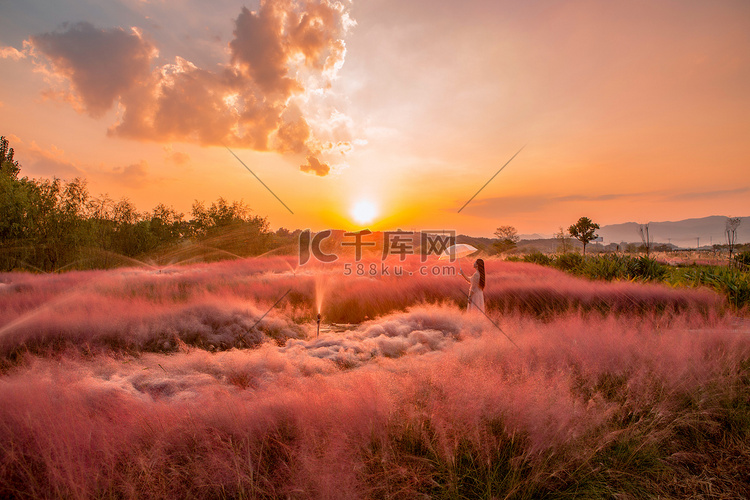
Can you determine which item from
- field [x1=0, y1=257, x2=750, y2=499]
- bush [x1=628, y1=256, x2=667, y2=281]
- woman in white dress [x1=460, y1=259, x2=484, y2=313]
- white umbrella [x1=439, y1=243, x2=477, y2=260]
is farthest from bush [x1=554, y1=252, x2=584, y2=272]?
field [x1=0, y1=257, x2=750, y2=499]

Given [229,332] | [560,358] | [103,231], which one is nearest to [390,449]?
[560,358]

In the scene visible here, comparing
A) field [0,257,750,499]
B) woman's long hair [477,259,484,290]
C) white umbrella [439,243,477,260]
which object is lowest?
field [0,257,750,499]

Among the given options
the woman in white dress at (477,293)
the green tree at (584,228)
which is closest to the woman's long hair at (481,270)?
the woman in white dress at (477,293)

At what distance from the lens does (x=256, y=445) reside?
99.0 inches

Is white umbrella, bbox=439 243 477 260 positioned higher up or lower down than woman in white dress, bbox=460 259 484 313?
higher up

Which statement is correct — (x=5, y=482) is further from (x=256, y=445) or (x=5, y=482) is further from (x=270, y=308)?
(x=270, y=308)

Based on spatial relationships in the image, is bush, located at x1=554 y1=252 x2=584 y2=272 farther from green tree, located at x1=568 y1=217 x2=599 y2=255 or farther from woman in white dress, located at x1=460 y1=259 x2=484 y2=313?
green tree, located at x1=568 y1=217 x2=599 y2=255

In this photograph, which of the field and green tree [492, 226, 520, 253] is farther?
green tree [492, 226, 520, 253]

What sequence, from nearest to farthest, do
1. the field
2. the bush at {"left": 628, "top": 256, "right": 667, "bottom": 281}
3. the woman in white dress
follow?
the field, the woman in white dress, the bush at {"left": 628, "top": 256, "right": 667, "bottom": 281}

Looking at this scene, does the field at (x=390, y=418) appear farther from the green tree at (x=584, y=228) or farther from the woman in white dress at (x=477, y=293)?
the green tree at (x=584, y=228)

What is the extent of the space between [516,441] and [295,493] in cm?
173

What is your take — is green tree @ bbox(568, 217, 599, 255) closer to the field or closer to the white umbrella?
the white umbrella

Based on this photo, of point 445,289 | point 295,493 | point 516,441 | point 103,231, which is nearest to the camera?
point 295,493

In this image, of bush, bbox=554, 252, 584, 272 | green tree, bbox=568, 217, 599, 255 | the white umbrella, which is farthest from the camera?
green tree, bbox=568, 217, 599, 255
